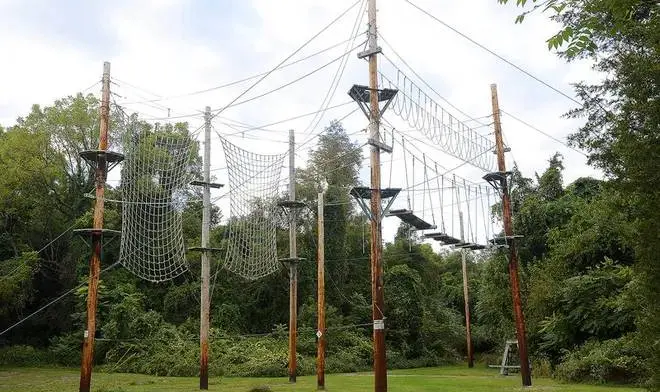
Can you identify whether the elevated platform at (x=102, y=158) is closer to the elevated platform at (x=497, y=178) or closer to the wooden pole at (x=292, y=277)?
the wooden pole at (x=292, y=277)

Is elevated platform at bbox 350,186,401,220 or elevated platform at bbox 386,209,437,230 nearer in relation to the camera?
elevated platform at bbox 350,186,401,220

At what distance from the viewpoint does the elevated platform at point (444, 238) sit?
1914 cm

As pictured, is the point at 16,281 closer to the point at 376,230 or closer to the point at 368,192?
the point at 368,192

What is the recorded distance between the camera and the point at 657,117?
8.21 meters

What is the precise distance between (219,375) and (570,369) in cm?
1364

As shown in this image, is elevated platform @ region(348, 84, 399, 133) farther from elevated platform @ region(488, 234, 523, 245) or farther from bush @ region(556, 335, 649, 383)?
bush @ region(556, 335, 649, 383)

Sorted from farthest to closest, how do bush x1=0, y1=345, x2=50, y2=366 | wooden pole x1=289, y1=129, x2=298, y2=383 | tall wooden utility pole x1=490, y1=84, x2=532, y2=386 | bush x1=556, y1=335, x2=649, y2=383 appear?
bush x1=0, y1=345, x2=50, y2=366 < wooden pole x1=289, y1=129, x2=298, y2=383 < bush x1=556, y1=335, x2=649, y2=383 < tall wooden utility pole x1=490, y1=84, x2=532, y2=386

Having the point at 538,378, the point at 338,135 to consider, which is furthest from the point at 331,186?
the point at 538,378

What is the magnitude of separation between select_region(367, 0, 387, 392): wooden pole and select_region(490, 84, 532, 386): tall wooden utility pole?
6465mm

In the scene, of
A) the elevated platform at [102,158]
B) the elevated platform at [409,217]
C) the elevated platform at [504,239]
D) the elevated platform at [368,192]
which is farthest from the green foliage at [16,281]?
the elevated platform at [368,192]

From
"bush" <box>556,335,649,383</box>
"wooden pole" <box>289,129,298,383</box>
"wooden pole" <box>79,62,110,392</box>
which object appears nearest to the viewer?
"wooden pole" <box>79,62,110,392</box>

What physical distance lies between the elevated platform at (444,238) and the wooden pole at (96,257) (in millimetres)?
9680

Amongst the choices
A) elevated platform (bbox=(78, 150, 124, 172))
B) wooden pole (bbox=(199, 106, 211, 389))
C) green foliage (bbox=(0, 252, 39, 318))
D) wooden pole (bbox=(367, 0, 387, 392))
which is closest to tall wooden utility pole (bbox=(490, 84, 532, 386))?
wooden pole (bbox=(367, 0, 387, 392))

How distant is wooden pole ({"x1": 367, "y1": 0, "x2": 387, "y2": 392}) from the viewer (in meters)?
10.9
